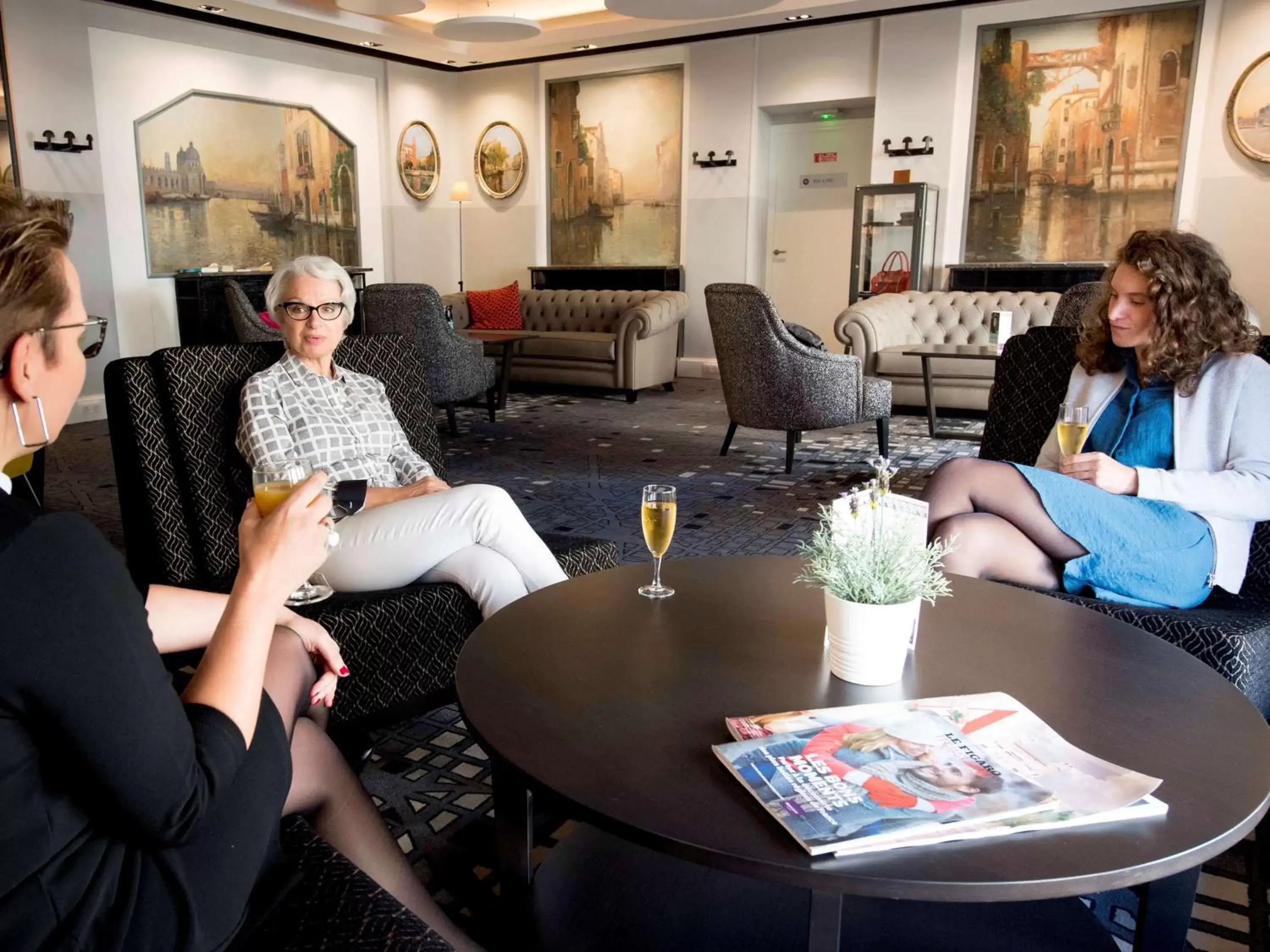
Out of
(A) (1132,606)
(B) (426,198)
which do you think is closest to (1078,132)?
(B) (426,198)

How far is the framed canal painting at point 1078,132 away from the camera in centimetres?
739

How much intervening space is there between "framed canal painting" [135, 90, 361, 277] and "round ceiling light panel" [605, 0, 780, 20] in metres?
3.41

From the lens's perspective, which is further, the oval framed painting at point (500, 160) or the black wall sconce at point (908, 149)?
the oval framed painting at point (500, 160)

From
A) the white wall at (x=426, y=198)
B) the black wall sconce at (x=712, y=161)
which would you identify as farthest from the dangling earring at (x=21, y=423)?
the white wall at (x=426, y=198)

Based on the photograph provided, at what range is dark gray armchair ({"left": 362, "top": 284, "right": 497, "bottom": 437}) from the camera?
594cm

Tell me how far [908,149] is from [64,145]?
6.68 metres

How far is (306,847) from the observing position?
113cm

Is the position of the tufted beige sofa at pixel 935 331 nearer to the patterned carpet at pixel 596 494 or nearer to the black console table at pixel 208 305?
the patterned carpet at pixel 596 494

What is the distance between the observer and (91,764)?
2.49 ft

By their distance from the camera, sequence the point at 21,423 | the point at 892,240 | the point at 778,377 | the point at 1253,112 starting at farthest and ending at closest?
1. the point at 892,240
2. the point at 1253,112
3. the point at 778,377
4. the point at 21,423

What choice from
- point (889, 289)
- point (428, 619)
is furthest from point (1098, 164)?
point (428, 619)

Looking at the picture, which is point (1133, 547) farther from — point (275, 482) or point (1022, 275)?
point (1022, 275)

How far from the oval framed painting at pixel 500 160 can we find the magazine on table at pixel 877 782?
9935 mm

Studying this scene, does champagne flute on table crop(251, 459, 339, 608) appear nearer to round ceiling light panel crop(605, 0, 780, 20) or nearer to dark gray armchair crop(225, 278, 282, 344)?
dark gray armchair crop(225, 278, 282, 344)
